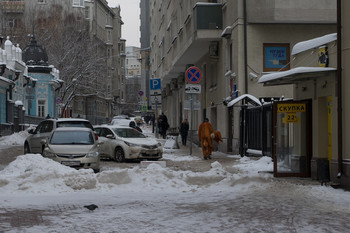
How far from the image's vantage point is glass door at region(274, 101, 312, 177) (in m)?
16.0

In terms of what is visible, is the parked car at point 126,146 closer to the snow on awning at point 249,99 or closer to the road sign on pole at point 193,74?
the road sign on pole at point 193,74

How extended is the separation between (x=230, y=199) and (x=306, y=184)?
2803 millimetres

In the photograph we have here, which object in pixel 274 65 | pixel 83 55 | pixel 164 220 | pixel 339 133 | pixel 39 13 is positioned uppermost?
pixel 39 13

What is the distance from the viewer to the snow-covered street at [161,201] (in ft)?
30.6

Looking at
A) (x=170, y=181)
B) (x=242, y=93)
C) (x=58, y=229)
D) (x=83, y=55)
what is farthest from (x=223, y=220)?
(x=83, y=55)

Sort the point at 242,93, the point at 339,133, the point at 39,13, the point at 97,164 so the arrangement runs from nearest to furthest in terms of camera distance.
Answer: the point at 339,133 < the point at 97,164 < the point at 242,93 < the point at 39,13

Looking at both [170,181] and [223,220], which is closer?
[223,220]

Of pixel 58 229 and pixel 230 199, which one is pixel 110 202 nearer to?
pixel 230 199

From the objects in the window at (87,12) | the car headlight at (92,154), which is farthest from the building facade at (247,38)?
the window at (87,12)

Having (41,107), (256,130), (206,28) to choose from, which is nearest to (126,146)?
(256,130)

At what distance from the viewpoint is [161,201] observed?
40.2 ft

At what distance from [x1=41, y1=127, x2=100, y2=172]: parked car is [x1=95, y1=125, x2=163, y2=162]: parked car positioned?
10.9 feet

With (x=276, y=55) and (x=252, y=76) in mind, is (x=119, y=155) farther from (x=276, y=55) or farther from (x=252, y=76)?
(x=276, y=55)

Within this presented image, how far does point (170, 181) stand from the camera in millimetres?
14578
